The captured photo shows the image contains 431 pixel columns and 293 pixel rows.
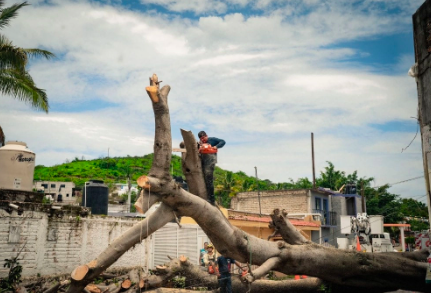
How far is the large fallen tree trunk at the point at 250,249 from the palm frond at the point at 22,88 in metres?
8.29

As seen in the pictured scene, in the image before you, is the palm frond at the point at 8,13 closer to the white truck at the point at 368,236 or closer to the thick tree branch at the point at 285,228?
the thick tree branch at the point at 285,228

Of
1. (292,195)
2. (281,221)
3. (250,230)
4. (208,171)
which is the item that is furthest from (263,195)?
(208,171)

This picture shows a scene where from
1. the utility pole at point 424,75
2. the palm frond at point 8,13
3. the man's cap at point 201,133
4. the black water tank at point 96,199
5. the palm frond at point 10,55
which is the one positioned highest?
the palm frond at point 8,13

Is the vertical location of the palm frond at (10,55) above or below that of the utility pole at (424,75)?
above

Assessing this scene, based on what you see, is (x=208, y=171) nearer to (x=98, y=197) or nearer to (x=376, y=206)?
(x=98, y=197)

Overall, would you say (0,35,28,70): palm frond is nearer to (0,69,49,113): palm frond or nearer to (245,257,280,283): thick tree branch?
(0,69,49,113): palm frond

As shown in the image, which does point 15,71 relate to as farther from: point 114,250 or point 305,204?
point 305,204

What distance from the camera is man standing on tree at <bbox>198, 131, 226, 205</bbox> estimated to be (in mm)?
7719

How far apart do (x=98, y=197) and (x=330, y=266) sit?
1198 centimetres

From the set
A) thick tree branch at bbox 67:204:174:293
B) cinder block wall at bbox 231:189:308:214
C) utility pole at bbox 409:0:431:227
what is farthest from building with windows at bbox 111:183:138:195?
utility pole at bbox 409:0:431:227

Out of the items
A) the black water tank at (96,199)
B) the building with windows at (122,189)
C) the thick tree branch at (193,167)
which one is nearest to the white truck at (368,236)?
the black water tank at (96,199)

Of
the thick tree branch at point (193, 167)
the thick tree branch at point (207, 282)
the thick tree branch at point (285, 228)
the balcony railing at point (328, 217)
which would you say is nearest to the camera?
the thick tree branch at point (193, 167)

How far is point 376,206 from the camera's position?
135ft

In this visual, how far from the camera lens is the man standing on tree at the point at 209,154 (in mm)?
7719
